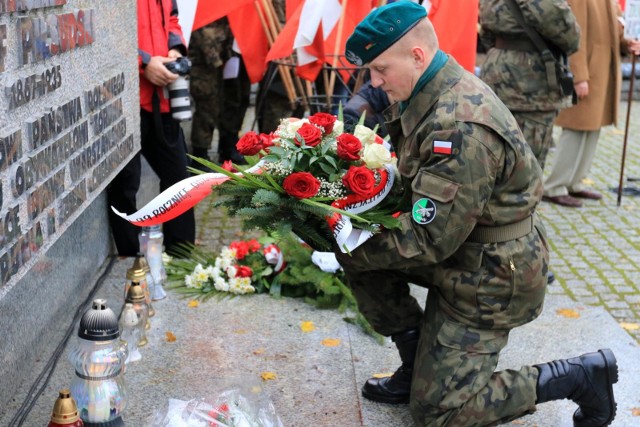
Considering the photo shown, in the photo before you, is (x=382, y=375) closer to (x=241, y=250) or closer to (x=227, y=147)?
(x=241, y=250)

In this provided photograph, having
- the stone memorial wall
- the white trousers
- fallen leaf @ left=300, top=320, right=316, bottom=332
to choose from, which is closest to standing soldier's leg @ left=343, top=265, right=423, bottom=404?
fallen leaf @ left=300, top=320, right=316, bottom=332

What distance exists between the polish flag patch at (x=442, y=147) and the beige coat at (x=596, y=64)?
458 cm

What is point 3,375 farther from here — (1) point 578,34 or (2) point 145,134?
(1) point 578,34

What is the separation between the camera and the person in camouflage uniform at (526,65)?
624 cm

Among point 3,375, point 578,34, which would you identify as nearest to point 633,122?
point 578,34

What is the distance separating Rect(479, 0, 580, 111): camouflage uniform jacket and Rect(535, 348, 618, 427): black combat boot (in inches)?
120

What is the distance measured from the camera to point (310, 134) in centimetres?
336

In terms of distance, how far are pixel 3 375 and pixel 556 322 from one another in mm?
2876

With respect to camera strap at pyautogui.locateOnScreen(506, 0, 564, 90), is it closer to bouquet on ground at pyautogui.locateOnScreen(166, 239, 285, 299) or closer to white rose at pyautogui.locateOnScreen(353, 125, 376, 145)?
bouquet on ground at pyautogui.locateOnScreen(166, 239, 285, 299)

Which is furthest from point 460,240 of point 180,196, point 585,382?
point 180,196

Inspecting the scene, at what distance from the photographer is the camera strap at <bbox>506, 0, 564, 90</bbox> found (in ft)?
20.6

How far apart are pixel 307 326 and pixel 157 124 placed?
1495mm

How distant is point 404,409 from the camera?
4.00 m

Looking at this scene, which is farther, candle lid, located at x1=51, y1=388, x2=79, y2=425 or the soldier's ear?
the soldier's ear
